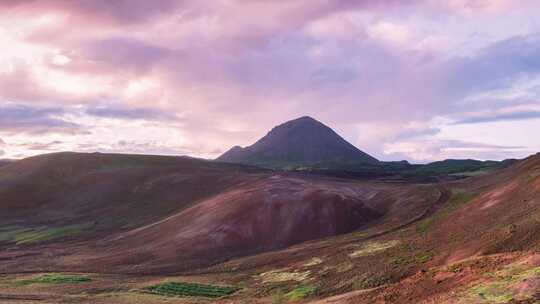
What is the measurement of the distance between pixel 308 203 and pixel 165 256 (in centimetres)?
1878

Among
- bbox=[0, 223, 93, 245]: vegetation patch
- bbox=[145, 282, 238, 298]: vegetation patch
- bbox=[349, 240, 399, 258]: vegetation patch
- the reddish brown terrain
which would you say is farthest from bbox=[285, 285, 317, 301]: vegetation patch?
bbox=[0, 223, 93, 245]: vegetation patch

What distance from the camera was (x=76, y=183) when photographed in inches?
4503

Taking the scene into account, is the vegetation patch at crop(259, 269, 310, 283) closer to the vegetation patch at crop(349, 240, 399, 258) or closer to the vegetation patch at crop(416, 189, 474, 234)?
the vegetation patch at crop(349, 240, 399, 258)

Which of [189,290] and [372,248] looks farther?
[372,248]

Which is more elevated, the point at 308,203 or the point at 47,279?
the point at 308,203

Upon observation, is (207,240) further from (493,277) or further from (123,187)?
(123,187)

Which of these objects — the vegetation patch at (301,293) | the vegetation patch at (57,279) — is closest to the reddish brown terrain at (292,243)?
the vegetation patch at (301,293)

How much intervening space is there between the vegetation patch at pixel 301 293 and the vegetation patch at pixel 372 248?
26.4 feet

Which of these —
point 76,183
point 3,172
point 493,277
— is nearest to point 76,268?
point 493,277

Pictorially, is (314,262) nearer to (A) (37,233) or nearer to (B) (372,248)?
(B) (372,248)

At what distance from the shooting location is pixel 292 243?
5588cm

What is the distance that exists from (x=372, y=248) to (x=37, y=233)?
58.9 m

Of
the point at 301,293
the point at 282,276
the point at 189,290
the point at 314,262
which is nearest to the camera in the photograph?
the point at 301,293

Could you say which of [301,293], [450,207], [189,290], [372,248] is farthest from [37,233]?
[450,207]
